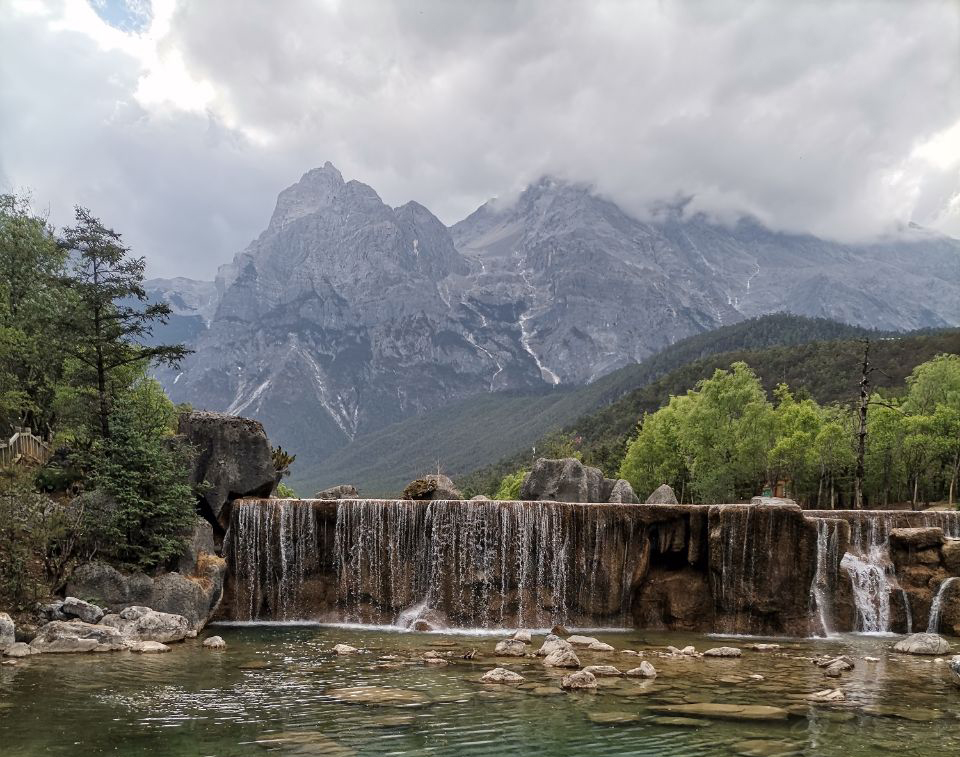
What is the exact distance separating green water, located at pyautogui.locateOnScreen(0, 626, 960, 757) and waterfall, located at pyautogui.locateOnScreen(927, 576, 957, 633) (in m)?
7.13

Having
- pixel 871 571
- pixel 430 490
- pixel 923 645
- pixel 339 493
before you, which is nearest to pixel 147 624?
pixel 430 490

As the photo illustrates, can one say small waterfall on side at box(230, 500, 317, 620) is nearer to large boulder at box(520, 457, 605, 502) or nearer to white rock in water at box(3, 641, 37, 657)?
white rock in water at box(3, 641, 37, 657)

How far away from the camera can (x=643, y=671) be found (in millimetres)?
20516

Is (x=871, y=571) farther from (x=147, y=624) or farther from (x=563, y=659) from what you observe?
(x=147, y=624)

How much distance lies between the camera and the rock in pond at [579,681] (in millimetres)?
18781

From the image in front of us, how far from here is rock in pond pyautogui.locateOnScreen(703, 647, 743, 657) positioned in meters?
23.8

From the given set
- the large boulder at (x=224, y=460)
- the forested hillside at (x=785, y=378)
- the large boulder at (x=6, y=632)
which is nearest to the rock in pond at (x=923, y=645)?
the large boulder at (x=224, y=460)

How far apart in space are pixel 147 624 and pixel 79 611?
222 cm

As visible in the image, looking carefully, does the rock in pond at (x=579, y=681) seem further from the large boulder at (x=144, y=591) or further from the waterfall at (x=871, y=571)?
the waterfall at (x=871, y=571)

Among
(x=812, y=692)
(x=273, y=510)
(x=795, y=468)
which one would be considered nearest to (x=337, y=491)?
(x=273, y=510)

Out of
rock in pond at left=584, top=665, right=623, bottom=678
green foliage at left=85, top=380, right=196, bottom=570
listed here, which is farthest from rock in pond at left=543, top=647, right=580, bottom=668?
green foliage at left=85, top=380, right=196, bottom=570

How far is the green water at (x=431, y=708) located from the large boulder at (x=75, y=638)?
2.50 feet

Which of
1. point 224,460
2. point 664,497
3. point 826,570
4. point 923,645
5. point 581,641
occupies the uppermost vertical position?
point 224,460

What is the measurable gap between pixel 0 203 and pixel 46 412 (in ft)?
39.4
